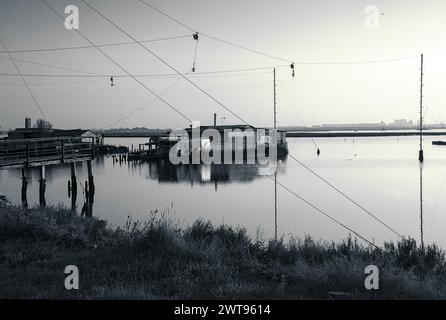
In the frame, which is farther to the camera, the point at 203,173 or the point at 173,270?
the point at 203,173

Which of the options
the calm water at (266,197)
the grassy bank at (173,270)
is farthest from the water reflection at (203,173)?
the grassy bank at (173,270)

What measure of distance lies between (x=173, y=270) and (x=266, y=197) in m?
29.6

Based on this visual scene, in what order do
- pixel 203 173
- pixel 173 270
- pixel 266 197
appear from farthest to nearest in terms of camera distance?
1. pixel 203 173
2. pixel 266 197
3. pixel 173 270

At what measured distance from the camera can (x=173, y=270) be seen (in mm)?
8609

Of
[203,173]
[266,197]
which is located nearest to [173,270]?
[266,197]

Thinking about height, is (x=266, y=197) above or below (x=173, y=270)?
below

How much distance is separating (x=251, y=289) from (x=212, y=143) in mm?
73156

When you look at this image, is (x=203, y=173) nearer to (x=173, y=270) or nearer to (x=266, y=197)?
(x=266, y=197)

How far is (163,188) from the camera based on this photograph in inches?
1804

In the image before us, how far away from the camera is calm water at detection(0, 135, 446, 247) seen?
2657 centimetres

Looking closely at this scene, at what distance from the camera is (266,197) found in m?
37.8

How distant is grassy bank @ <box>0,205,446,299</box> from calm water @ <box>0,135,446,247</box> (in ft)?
35.8

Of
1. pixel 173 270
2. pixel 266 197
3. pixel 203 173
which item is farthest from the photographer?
pixel 203 173
